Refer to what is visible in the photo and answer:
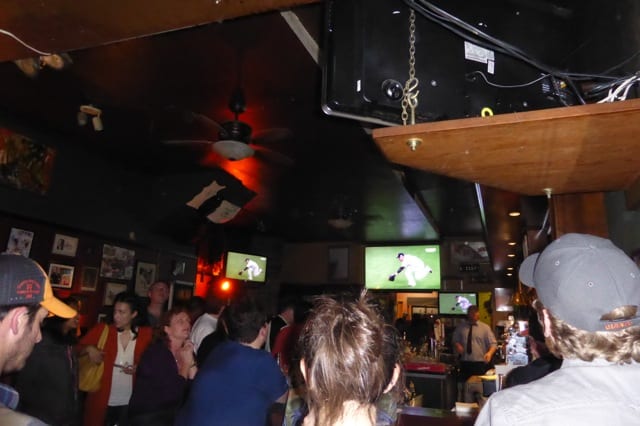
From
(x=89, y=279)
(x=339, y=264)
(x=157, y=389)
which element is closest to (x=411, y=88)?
(x=157, y=389)

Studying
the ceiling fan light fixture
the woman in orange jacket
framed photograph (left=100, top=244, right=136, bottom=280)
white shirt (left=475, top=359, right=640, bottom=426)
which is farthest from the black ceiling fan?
white shirt (left=475, top=359, right=640, bottom=426)

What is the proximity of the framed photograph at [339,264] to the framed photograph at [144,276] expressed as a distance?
13.9 ft

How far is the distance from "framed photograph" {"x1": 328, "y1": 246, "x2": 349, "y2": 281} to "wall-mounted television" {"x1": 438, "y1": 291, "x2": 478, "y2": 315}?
2.08m

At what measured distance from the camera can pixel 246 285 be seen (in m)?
8.96

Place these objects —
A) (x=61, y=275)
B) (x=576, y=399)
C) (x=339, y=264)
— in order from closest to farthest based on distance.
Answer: (x=576, y=399)
(x=61, y=275)
(x=339, y=264)

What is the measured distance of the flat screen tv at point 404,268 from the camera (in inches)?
342

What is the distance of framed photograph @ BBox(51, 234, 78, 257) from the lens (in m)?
4.99

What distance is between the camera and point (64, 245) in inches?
201

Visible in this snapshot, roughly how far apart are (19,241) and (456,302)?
7.42 meters

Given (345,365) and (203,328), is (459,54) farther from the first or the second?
(203,328)

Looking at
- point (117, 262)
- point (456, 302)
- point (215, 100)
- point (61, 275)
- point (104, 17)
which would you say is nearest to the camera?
point (104, 17)

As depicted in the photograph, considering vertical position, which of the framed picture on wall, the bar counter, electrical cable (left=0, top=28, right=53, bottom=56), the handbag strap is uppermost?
electrical cable (left=0, top=28, right=53, bottom=56)

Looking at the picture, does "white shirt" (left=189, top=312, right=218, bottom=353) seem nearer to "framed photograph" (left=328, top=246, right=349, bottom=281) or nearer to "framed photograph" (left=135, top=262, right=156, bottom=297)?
"framed photograph" (left=135, top=262, right=156, bottom=297)

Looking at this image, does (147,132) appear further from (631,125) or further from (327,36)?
(631,125)
